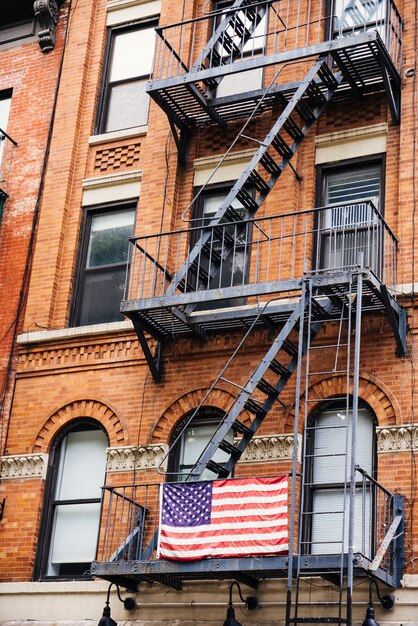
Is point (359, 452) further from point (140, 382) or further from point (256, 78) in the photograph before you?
point (256, 78)

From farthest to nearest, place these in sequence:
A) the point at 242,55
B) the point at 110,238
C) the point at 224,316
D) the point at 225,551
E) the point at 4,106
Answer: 1. the point at 4,106
2. the point at 242,55
3. the point at 110,238
4. the point at 224,316
5. the point at 225,551

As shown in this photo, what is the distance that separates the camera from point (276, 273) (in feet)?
54.6

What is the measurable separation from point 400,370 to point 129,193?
5.62 m

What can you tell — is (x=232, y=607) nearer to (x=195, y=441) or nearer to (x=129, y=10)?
(x=195, y=441)

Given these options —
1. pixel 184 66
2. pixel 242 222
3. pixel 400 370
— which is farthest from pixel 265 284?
pixel 184 66

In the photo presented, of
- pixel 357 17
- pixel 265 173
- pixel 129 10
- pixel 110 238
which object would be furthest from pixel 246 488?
pixel 129 10

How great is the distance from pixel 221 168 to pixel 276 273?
2223mm

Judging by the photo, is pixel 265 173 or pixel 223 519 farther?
pixel 265 173

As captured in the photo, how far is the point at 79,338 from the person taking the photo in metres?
17.7

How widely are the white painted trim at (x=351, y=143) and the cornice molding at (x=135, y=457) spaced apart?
15.6 ft

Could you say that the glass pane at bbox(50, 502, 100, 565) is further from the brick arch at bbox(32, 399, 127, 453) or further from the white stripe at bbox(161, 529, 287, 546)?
the white stripe at bbox(161, 529, 287, 546)

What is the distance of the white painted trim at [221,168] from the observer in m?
17.8

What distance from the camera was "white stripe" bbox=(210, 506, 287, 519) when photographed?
13875mm

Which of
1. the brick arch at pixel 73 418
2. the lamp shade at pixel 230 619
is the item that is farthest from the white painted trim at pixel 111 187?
the lamp shade at pixel 230 619
